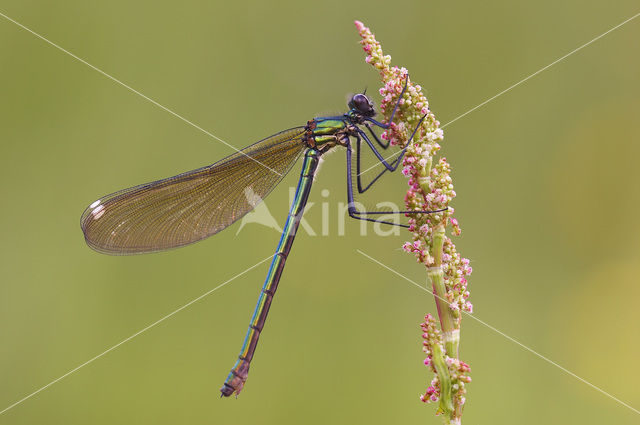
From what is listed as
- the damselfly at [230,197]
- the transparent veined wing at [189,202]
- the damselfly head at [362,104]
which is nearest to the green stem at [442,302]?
the damselfly at [230,197]

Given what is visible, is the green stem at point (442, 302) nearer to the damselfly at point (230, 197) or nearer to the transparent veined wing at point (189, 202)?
the damselfly at point (230, 197)

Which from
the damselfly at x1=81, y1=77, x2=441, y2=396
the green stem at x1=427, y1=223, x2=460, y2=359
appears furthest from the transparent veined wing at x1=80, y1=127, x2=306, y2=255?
the green stem at x1=427, y1=223, x2=460, y2=359

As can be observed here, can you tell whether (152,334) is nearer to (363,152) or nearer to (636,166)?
(363,152)

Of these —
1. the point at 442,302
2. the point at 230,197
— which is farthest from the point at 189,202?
the point at 442,302

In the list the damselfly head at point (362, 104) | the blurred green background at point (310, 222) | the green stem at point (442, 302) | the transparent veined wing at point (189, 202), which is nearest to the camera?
the green stem at point (442, 302)

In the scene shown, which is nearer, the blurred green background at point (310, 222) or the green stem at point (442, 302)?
the green stem at point (442, 302)

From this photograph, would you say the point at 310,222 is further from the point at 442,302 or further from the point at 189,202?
the point at 442,302
